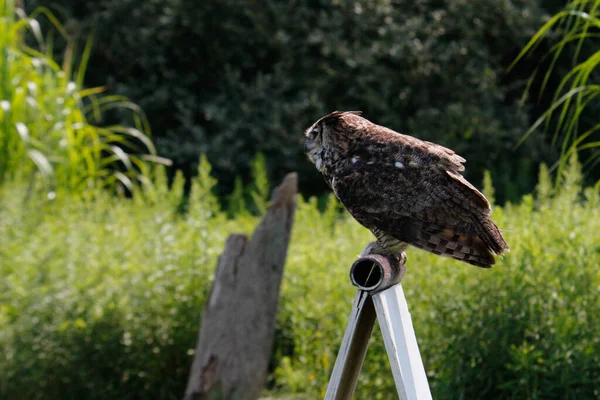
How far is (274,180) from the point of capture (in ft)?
27.5

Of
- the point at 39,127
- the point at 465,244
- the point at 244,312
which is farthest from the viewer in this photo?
the point at 39,127

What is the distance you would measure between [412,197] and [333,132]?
322 millimetres

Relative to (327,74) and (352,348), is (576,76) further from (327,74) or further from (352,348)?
(327,74)

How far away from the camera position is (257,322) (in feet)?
14.3

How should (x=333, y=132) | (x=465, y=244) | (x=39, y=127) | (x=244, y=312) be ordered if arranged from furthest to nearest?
(x=39, y=127)
(x=244, y=312)
(x=333, y=132)
(x=465, y=244)

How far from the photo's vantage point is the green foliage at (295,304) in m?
3.46

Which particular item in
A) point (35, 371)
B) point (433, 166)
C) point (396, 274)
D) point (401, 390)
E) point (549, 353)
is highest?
point (433, 166)

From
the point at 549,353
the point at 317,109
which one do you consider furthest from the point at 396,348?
the point at 317,109

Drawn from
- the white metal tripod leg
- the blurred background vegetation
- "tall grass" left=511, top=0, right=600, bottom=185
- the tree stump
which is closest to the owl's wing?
the white metal tripod leg

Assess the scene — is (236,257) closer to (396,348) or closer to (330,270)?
(330,270)

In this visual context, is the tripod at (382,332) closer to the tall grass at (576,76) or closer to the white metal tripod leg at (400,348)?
the white metal tripod leg at (400,348)

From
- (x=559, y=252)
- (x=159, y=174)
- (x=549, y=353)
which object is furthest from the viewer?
(x=159, y=174)

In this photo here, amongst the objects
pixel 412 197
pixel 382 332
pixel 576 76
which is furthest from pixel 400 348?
pixel 576 76

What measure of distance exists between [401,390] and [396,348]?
11 cm
